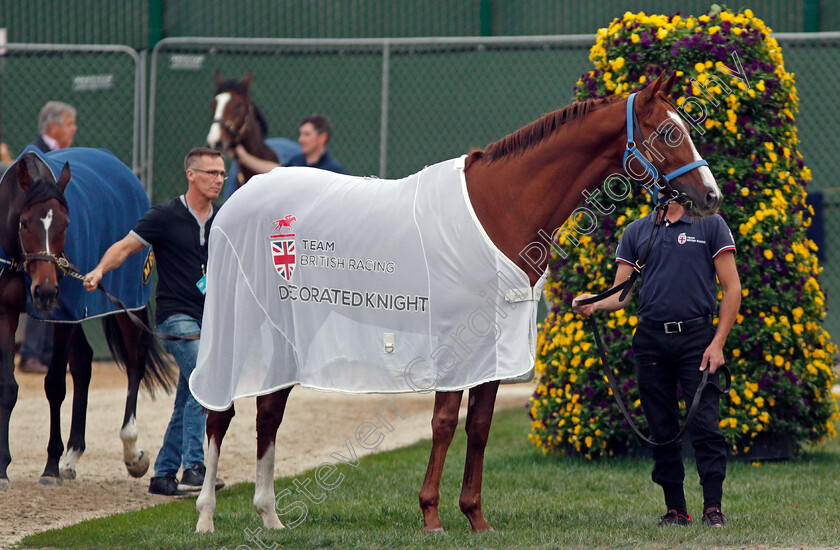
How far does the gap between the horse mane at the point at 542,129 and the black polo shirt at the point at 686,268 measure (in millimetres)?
723

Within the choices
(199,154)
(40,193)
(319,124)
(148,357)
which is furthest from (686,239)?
(319,124)

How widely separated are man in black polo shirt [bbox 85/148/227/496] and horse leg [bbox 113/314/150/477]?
33 cm

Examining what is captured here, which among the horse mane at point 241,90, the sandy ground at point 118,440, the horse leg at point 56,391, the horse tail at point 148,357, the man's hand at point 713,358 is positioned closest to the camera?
the man's hand at point 713,358

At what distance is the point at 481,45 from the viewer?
10.0 m

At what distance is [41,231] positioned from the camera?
20.2ft

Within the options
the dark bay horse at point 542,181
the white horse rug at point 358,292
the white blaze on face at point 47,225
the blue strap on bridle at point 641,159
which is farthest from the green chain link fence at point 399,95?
the blue strap on bridle at point 641,159

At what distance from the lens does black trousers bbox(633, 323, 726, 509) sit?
506 centimetres

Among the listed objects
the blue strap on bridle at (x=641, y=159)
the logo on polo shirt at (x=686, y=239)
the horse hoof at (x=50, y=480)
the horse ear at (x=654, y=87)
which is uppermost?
the horse ear at (x=654, y=87)

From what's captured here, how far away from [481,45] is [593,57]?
3.33m

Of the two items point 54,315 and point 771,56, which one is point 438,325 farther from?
point 771,56

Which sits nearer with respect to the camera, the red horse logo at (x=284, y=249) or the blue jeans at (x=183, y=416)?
the red horse logo at (x=284, y=249)

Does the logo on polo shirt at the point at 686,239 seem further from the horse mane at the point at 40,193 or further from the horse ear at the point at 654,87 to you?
the horse mane at the point at 40,193

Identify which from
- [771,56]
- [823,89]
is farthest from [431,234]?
[823,89]

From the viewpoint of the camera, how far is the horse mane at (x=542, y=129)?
4.93 metres
